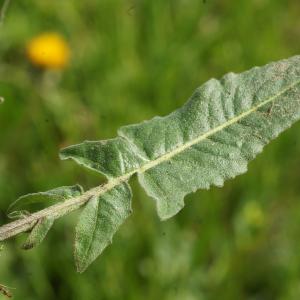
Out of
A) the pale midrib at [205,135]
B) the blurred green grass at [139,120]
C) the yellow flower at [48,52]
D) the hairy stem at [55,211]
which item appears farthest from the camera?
the yellow flower at [48,52]

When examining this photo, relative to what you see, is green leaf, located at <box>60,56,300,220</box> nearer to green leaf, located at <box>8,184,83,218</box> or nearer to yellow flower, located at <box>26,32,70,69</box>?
green leaf, located at <box>8,184,83,218</box>

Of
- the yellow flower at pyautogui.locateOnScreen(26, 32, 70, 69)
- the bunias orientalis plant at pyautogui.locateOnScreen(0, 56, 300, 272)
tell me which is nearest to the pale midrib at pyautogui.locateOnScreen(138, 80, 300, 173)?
the bunias orientalis plant at pyautogui.locateOnScreen(0, 56, 300, 272)

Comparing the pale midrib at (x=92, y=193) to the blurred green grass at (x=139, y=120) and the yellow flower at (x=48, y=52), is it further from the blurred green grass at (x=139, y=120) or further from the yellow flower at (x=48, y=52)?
the yellow flower at (x=48, y=52)

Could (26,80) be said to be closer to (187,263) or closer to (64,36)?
(64,36)

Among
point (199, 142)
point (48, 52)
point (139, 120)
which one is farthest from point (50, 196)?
point (48, 52)

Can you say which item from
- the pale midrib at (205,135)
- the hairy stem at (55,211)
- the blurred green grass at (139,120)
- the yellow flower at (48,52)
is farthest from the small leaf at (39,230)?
the yellow flower at (48,52)

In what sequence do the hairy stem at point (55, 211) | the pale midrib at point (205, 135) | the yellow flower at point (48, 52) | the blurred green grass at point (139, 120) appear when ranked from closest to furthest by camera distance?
the hairy stem at point (55, 211)
the pale midrib at point (205, 135)
the blurred green grass at point (139, 120)
the yellow flower at point (48, 52)

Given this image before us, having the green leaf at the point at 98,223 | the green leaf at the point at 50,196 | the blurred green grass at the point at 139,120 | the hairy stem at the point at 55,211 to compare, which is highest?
the blurred green grass at the point at 139,120
